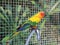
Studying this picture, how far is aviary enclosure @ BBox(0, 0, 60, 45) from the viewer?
175 centimetres

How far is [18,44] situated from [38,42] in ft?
0.62

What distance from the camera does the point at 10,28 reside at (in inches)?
68.9

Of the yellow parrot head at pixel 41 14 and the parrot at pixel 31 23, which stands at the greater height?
the yellow parrot head at pixel 41 14

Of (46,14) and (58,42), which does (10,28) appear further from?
(58,42)

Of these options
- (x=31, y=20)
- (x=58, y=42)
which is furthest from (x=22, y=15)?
(x=58, y=42)

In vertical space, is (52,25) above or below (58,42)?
above

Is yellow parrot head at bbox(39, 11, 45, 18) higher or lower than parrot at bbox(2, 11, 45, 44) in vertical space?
higher

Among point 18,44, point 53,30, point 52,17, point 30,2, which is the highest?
point 30,2

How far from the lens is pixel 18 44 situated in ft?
5.80

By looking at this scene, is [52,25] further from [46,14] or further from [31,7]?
[31,7]

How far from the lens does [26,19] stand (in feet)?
5.72

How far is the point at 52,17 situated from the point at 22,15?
0.29 m

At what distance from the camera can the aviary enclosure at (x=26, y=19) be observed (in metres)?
1.75

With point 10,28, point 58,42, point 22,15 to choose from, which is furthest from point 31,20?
point 58,42
